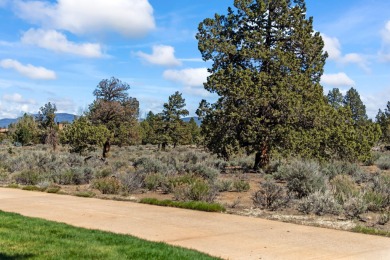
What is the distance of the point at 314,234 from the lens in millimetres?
8125

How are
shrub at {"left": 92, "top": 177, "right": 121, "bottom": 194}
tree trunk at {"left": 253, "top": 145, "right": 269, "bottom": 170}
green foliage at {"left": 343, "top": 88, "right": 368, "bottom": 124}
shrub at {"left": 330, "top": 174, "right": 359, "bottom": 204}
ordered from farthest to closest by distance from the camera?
green foliage at {"left": 343, "top": 88, "right": 368, "bottom": 124}
tree trunk at {"left": 253, "top": 145, "right": 269, "bottom": 170}
shrub at {"left": 92, "top": 177, "right": 121, "bottom": 194}
shrub at {"left": 330, "top": 174, "right": 359, "bottom": 204}

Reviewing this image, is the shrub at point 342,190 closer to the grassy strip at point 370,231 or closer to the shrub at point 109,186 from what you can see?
the grassy strip at point 370,231

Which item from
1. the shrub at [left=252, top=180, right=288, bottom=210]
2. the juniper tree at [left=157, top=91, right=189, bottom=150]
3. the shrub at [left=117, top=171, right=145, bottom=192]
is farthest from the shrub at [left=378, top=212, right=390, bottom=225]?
the juniper tree at [left=157, top=91, right=189, bottom=150]

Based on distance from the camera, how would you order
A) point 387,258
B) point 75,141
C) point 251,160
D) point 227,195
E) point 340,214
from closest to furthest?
1. point 387,258
2. point 340,214
3. point 227,195
4. point 251,160
5. point 75,141

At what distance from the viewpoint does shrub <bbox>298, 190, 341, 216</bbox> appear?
1055 cm

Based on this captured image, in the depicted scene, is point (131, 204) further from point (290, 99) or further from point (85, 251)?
point (290, 99)

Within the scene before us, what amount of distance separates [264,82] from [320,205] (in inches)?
438

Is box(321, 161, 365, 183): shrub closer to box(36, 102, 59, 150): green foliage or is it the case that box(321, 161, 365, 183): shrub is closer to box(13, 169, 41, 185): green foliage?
box(13, 169, 41, 185): green foliage

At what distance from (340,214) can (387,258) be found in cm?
406

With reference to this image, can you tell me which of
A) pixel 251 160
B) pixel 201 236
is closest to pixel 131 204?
pixel 201 236

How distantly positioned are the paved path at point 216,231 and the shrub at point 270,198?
1.66m

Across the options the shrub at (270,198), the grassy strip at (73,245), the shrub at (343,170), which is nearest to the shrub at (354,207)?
the shrub at (270,198)

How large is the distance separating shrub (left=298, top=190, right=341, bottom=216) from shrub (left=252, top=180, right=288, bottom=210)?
0.61m

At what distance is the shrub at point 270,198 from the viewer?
449 inches
